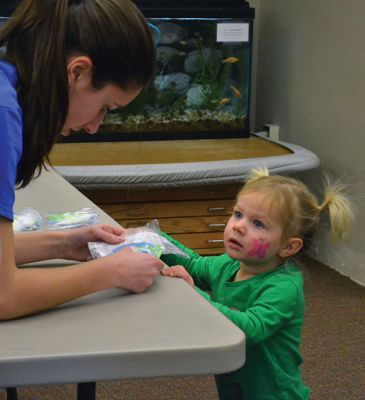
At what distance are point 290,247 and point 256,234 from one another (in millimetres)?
87

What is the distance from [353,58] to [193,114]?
959mm

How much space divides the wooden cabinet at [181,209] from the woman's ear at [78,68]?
2049 mm

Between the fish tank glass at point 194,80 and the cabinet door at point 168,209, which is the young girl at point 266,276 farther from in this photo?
the fish tank glass at point 194,80

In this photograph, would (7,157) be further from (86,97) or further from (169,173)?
(169,173)

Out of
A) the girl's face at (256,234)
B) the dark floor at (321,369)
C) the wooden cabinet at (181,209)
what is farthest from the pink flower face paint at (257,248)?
the wooden cabinet at (181,209)

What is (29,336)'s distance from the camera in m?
0.88

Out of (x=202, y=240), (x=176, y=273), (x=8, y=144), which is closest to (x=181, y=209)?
(x=202, y=240)

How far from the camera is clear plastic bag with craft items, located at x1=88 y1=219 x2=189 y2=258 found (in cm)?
120

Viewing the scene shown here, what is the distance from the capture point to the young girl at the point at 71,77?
3.35ft

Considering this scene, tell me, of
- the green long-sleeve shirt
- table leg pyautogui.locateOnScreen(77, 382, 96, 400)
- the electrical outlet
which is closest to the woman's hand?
table leg pyautogui.locateOnScreen(77, 382, 96, 400)

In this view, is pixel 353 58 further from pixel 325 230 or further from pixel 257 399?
pixel 257 399

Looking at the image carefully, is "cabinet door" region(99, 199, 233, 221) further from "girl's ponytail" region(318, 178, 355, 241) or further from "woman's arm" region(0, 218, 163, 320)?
"woman's arm" region(0, 218, 163, 320)

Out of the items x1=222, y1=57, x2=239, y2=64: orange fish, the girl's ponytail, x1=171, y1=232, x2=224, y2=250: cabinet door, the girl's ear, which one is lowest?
x1=171, y1=232, x2=224, y2=250: cabinet door

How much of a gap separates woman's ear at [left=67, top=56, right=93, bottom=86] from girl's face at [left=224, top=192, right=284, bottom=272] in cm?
51
